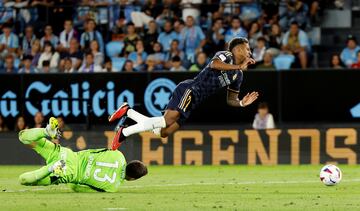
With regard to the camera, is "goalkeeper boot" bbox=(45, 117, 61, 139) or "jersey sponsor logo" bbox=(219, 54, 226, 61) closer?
"goalkeeper boot" bbox=(45, 117, 61, 139)

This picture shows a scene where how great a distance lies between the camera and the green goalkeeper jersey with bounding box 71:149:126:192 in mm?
14281

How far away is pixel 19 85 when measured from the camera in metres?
26.2

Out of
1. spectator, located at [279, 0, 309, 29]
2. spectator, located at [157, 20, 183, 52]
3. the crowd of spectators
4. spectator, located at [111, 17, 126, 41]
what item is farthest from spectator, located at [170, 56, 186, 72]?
spectator, located at [279, 0, 309, 29]

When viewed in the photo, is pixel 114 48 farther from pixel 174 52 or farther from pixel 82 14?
pixel 174 52

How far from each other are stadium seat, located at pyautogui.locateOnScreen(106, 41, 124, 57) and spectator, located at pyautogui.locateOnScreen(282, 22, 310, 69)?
4.38 m

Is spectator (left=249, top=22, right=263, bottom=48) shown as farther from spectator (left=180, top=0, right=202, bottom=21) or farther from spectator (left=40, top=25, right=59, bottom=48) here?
spectator (left=40, top=25, right=59, bottom=48)

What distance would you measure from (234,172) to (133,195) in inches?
260

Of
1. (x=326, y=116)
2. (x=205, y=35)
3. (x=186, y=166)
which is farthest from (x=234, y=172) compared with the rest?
(x=205, y=35)

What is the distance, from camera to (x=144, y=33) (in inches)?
1078

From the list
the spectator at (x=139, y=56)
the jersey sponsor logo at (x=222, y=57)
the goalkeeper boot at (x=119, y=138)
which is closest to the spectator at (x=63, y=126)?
the spectator at (x=139, y=56)

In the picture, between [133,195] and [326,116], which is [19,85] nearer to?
[326,116]

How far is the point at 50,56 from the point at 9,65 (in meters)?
1.07

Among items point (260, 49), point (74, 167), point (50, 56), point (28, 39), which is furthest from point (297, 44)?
point (74, 167)

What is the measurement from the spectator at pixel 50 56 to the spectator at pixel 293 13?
19.0 feet
